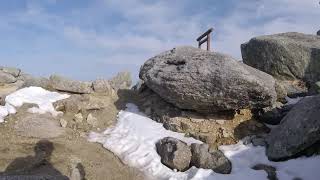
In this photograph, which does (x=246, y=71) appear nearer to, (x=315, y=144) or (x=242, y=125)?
(x=242, y=125)

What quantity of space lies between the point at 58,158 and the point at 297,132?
768cm

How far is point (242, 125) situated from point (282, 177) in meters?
3.49

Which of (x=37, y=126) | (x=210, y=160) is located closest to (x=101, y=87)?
(x=37, y=126)

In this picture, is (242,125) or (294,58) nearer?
(242,125)

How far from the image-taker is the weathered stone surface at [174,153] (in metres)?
13.5

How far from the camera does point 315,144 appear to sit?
42.0 ft

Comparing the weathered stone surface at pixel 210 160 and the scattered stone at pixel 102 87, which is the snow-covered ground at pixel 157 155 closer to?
the weathered stone surface at pixel 210 160

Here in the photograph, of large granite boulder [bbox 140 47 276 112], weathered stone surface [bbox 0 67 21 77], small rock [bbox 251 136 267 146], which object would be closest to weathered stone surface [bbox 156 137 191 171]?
large granite boulder [bbox 140 47 276 112]

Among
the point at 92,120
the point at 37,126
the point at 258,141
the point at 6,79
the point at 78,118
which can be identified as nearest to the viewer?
the point at 258,141

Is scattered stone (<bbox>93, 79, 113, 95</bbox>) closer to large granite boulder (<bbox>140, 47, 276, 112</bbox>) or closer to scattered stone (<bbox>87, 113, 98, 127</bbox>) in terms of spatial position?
scattered stone (<bbox>87, 113, 98, 127</bbox>)

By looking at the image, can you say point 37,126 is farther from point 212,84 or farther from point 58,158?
point 212,84

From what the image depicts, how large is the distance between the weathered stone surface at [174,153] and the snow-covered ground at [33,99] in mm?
4880

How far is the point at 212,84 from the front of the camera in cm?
1499

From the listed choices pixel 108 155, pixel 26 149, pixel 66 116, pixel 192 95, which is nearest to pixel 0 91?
pixel 66 116
